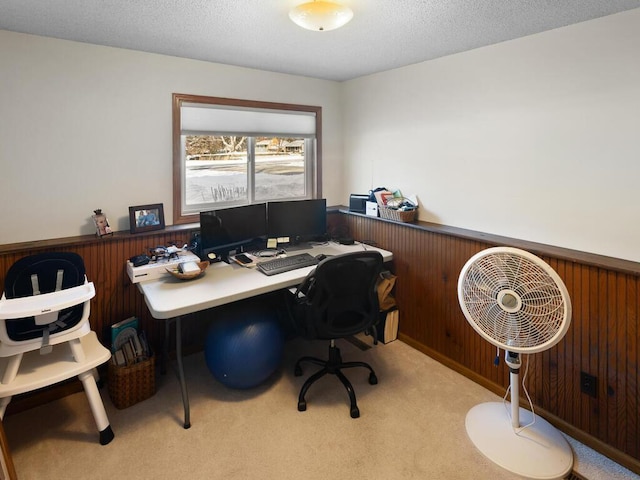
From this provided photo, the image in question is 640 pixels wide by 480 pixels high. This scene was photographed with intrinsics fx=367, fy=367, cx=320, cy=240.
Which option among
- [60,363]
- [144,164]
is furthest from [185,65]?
[60,363]

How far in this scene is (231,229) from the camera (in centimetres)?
273

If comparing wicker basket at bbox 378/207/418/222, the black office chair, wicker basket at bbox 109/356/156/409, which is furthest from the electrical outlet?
wicker basket at bbox 109/356/156/409

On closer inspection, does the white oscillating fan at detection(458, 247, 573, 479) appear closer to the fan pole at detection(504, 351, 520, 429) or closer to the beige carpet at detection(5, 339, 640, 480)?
the fan pole at detection(504, 351, 520, 429)

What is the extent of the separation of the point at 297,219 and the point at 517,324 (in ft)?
5.99

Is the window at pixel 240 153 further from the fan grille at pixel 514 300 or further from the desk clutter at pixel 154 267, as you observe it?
the fan grille at pixel 514 300

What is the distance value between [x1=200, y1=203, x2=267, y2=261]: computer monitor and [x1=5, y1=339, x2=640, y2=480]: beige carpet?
933 mm

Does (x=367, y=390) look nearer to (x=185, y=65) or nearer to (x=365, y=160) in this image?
(x=365, y=160)

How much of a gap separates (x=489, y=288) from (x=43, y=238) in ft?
8.89

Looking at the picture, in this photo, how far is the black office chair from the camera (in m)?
2.09

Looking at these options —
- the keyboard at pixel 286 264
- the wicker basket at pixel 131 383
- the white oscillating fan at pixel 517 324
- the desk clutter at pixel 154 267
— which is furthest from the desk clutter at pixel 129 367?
the white oscillating fan at pixel 517 324

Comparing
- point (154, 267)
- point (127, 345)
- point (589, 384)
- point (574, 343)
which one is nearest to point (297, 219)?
point (154, 267)

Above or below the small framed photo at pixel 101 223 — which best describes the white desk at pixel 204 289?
below

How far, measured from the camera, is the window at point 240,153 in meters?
2.89

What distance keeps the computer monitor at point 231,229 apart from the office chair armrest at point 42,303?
2.72ft
